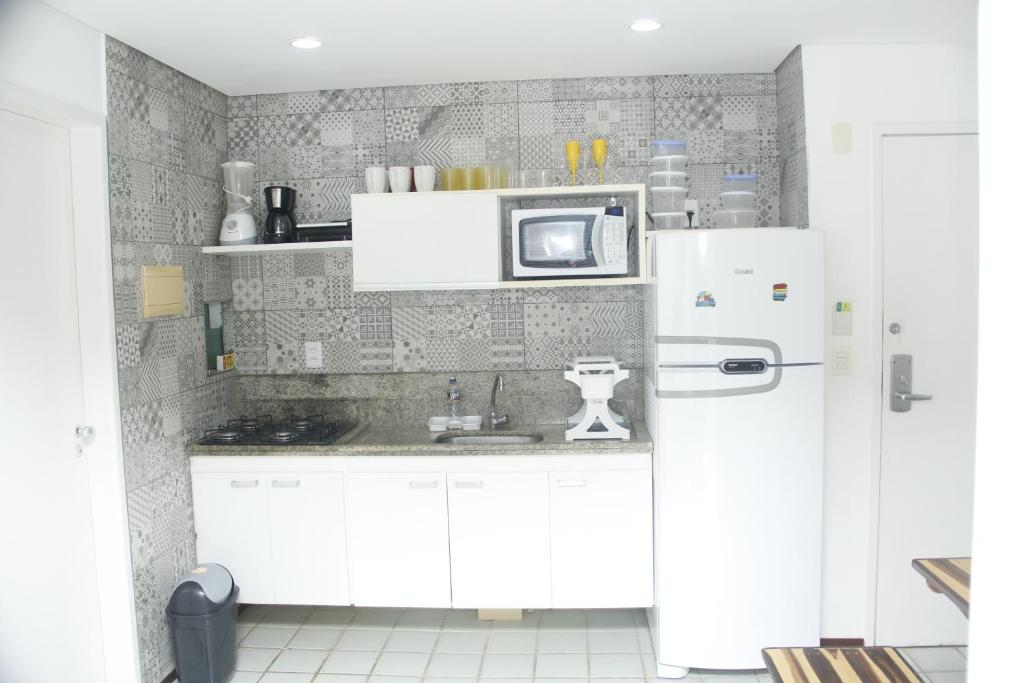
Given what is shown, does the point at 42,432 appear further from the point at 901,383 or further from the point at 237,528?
the point at 901,383

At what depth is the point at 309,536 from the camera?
126 inches

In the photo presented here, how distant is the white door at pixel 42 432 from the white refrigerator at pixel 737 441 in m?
2.15

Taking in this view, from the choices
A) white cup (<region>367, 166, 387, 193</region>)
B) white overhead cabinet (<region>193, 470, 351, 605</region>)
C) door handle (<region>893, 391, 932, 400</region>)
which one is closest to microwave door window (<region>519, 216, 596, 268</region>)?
white cup (<region>367, 166, 387, 193</region>)

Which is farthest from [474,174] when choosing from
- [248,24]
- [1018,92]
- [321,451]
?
[1018,92]

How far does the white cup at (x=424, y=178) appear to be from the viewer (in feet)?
10.9

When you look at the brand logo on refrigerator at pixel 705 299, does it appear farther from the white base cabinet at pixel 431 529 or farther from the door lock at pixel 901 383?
the door lock at pixel 901 383

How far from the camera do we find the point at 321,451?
3.17 meters

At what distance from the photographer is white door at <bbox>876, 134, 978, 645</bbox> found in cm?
303

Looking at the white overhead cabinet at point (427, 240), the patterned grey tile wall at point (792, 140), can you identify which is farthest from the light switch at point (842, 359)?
the white overhead cabinet at point (427, 240)

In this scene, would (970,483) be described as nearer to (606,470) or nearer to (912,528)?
(912,528)

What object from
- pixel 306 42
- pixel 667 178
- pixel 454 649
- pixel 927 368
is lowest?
pixel 454 649

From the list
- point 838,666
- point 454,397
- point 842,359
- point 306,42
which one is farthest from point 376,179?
point 838,666

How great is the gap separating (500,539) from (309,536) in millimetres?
833

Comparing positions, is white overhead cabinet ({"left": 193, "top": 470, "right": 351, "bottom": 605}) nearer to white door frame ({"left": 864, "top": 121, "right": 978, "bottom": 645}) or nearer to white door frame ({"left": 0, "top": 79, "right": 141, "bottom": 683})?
white door frame ({"left": 0, "top": 79, "right": 141, "bottom": 683})
